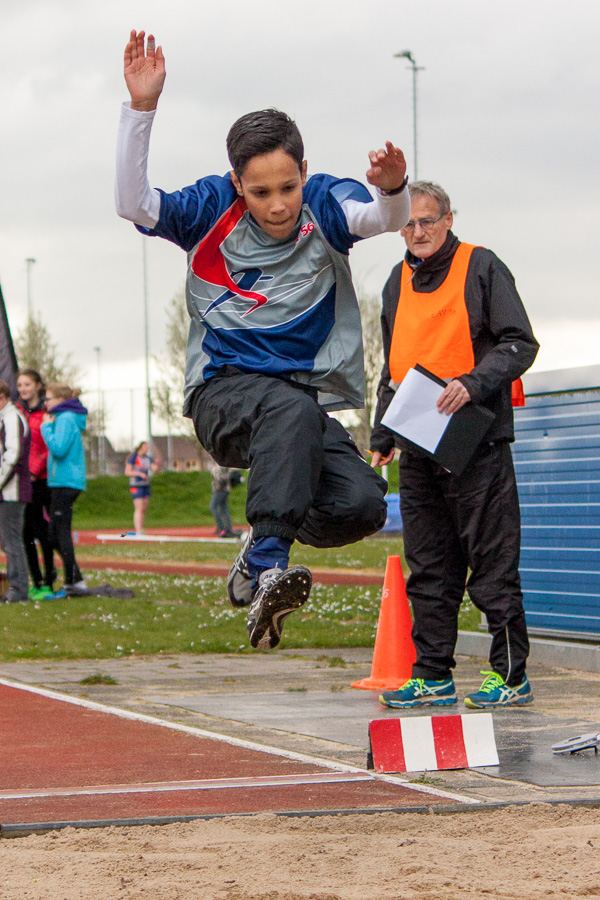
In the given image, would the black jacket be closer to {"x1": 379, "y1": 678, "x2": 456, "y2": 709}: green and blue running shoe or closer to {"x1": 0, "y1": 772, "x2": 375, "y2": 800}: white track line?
{"x1": 379, "y1": 678, "x2": 456, "y2": 709}: green and blue running shoe

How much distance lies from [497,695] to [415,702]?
429mm

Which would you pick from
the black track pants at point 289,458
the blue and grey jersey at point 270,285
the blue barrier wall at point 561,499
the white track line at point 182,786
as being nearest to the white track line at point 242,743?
the white track line at point 182,786

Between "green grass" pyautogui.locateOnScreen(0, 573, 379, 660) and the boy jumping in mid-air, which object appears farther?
"green grass" pyautogui.locateOnScreen(0, 573, 379, 660)

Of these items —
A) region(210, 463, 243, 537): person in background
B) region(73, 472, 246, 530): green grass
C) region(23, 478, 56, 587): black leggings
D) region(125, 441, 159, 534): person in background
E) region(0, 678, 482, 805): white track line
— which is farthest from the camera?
region(73, 472, 246, 530): green grass

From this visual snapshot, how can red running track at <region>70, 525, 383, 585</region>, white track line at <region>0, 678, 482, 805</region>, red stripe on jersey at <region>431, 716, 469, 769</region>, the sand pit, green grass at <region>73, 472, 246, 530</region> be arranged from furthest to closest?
green grass at <region>73, 472, 246, 530</region> → red running track at <region>70, 525, 383, 585</region> → red stripe on jersey at <region>431, 716, 469, 769</region> → white track line at <region>0, 678, 482, 805</region> → the sand pit

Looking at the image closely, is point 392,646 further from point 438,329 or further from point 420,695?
point 438,329

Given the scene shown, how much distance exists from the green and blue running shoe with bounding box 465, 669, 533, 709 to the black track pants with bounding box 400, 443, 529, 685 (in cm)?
5

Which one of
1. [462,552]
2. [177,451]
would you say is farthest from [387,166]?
[177,451]

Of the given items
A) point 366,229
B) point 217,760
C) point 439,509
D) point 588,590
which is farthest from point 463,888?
point 588,590

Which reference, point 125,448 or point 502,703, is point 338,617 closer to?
point 502,703

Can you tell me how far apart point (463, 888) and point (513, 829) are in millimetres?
628

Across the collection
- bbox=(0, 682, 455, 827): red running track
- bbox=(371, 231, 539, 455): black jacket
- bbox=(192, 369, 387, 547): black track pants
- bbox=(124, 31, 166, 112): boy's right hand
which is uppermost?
bbox=(124, 31, 166, 112): boy's right hand

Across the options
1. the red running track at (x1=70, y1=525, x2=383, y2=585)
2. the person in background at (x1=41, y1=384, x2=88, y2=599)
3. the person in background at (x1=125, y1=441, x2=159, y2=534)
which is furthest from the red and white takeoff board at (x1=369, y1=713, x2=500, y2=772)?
the person in background at (x1=125, y1=441, x2=159, y2=534)

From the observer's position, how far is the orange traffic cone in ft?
23.2
